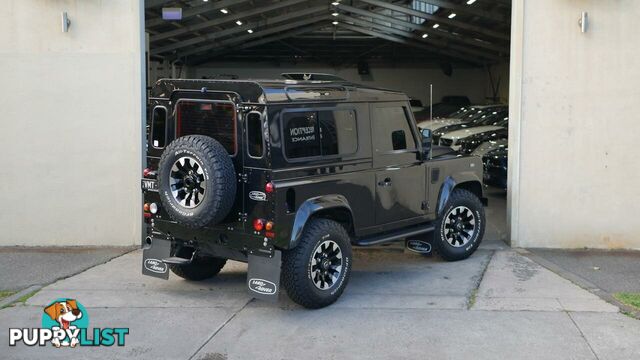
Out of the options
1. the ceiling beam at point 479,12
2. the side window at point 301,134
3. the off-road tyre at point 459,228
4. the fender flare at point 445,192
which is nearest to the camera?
the side window at point 301,134

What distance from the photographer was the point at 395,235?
26.6 feet

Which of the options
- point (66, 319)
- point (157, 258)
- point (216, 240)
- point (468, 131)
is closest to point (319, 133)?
point (216, 240)

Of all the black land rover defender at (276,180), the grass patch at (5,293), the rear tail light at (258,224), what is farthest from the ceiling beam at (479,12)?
the grass patch at (5,293)

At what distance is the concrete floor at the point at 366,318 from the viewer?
5980 mm

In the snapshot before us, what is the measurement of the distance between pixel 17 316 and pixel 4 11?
15.2ft

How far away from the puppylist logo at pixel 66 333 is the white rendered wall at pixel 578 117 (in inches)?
224

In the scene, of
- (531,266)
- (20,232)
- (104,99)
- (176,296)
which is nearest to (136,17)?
(104,99)

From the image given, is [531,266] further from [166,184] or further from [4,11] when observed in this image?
[4,11]

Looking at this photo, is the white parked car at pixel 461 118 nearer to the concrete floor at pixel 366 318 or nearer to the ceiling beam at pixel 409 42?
the ceiling beam at pixel 409 42

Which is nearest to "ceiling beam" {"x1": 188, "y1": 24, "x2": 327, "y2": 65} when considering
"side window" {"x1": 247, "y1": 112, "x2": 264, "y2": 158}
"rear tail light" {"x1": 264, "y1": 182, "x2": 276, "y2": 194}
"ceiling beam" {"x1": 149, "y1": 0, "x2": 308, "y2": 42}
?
"ceiling beam" {"x1": 149, "y1": 0, "x2": 308, "y2": 42}

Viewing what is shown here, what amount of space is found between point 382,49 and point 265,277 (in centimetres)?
3290

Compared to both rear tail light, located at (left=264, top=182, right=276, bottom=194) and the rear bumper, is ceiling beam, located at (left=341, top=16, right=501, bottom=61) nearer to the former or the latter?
the rear bumper

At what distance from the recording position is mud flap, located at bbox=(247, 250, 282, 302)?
659 cm

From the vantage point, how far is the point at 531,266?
8781 mm
